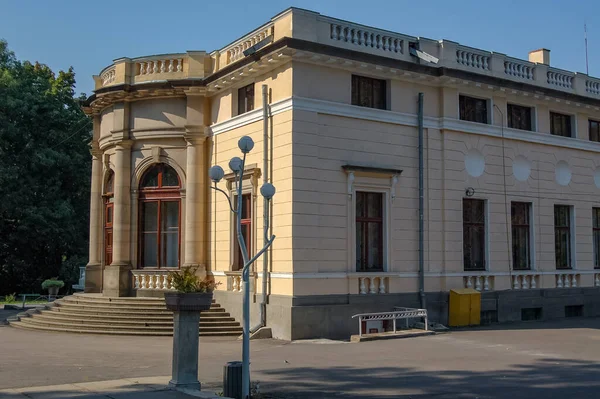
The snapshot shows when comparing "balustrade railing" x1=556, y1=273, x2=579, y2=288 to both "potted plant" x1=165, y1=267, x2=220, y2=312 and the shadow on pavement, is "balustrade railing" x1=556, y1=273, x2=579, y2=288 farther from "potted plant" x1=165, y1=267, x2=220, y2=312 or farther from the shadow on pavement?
"potted plant" x1=165, y1=267, x2=220, y2=312

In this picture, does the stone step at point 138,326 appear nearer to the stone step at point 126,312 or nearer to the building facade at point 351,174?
the stone step at point 126,312

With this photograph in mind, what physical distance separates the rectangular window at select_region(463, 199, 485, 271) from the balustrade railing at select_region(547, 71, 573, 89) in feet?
18.3

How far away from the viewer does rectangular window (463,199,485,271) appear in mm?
22359

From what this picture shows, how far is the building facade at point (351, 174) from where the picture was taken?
63.5 feet

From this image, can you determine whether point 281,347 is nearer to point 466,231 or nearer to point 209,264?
point 209,264

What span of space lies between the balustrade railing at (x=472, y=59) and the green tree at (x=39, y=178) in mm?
22554

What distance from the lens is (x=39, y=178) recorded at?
3741cm

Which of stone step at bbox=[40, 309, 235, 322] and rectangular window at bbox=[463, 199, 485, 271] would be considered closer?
stone step at bbox=[40, 309, 235, 322]

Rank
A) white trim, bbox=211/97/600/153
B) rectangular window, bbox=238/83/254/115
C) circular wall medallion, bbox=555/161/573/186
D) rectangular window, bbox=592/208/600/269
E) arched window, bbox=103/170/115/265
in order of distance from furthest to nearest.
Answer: rectangular window, bbox=592/208/600/269, arched window, bbox=103/170/115/265, circular wall medallion, bbox=555/161/573/186, rectangular window, bbox=238/83/254/115, white trim, bbox=211/97/600/153

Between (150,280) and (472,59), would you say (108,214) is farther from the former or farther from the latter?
(472,59)

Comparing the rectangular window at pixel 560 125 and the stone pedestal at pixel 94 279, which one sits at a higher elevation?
the rectangular window at pixel 560 125

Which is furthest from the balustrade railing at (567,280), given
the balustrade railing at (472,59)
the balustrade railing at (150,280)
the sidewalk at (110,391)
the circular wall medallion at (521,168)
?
the sidewalk at (110,391)

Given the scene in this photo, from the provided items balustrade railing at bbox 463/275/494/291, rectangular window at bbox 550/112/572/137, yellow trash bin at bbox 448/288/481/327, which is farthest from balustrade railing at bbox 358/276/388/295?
rectangular window at bbox 550/112/572/137

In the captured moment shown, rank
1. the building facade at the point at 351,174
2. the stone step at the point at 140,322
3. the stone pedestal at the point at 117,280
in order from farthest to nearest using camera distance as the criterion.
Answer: the stone pedestal at the point at 117,280
the stone step at the point at 140,322
the building facade at the point at 351,174
